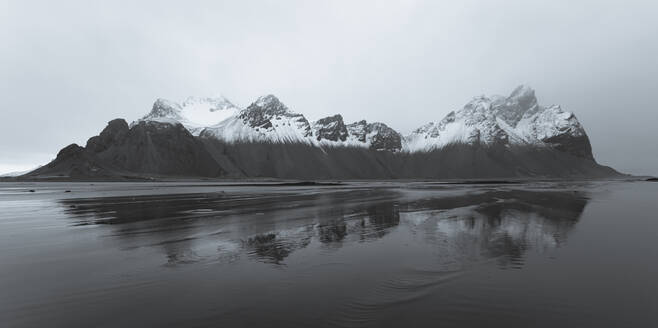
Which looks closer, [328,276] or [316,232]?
[328,276]

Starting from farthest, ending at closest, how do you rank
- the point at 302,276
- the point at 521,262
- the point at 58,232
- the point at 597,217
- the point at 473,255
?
1. the point at 597,217
2. the point at 58,232
3. the point at 473,255
4. the point at 521,262
5. the point at 302,276

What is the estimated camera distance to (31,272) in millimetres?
13977

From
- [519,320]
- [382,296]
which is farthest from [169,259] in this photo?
[519,320]

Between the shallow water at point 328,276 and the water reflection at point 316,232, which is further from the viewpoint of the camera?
the water reflection at point 316,232

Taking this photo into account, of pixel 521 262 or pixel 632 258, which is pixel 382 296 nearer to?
pixel 521 262

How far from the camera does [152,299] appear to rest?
35.8 ft

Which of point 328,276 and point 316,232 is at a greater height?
point 316,232

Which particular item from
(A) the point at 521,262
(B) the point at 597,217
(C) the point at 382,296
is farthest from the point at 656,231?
(C) the point at 382,296

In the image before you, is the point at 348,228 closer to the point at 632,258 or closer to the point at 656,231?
the point at 632,258

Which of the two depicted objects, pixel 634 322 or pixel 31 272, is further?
pixel 31 272

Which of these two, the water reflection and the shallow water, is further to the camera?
the water reflection

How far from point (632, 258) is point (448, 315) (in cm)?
1339

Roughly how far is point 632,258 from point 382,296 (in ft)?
46.7

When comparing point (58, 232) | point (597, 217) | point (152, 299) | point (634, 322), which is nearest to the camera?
point (634, 322)
